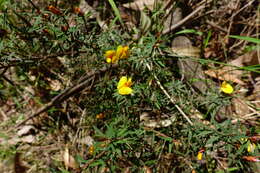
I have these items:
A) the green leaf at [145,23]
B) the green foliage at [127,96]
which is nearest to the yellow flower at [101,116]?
the green foliage at [127,96]

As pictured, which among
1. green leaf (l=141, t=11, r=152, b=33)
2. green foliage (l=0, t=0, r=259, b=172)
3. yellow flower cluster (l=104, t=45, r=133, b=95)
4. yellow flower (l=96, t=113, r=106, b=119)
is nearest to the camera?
green foliage (l=0, t=0, r=259, b=172)

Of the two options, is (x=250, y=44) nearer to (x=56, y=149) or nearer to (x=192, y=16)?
(x=192, y=16)

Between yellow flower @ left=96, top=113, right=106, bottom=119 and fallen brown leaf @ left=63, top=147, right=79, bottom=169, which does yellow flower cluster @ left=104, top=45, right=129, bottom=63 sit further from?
fallen brown leaf @ left=63, top=147, right=79, bottom=169

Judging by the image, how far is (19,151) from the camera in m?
3.07

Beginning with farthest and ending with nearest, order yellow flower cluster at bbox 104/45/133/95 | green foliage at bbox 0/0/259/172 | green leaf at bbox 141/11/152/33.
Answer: green leaf at bbox 141/11/152/33
yellow flower cluster at bbox 104/45/133/95
green foliage at bbox 0/0/259/172

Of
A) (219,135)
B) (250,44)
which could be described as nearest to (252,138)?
(219,135)

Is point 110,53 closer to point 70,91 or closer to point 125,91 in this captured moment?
point 125,91

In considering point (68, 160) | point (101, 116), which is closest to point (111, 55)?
point (101, 116)

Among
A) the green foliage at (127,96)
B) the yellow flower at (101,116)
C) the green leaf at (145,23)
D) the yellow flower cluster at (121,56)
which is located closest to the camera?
the green foliage at (127,96)

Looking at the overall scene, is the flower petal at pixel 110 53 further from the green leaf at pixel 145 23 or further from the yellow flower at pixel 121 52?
the green leaf at pixel 145 23

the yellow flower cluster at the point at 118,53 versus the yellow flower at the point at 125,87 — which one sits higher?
the yellow flower cluster at the point at 118,53

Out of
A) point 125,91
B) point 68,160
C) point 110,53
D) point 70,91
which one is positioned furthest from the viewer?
point 68,160

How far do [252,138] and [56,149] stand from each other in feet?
7.92

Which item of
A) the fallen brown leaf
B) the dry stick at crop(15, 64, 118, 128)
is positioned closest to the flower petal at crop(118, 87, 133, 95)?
the dry stick at crop(15, 64, 118, 128)
